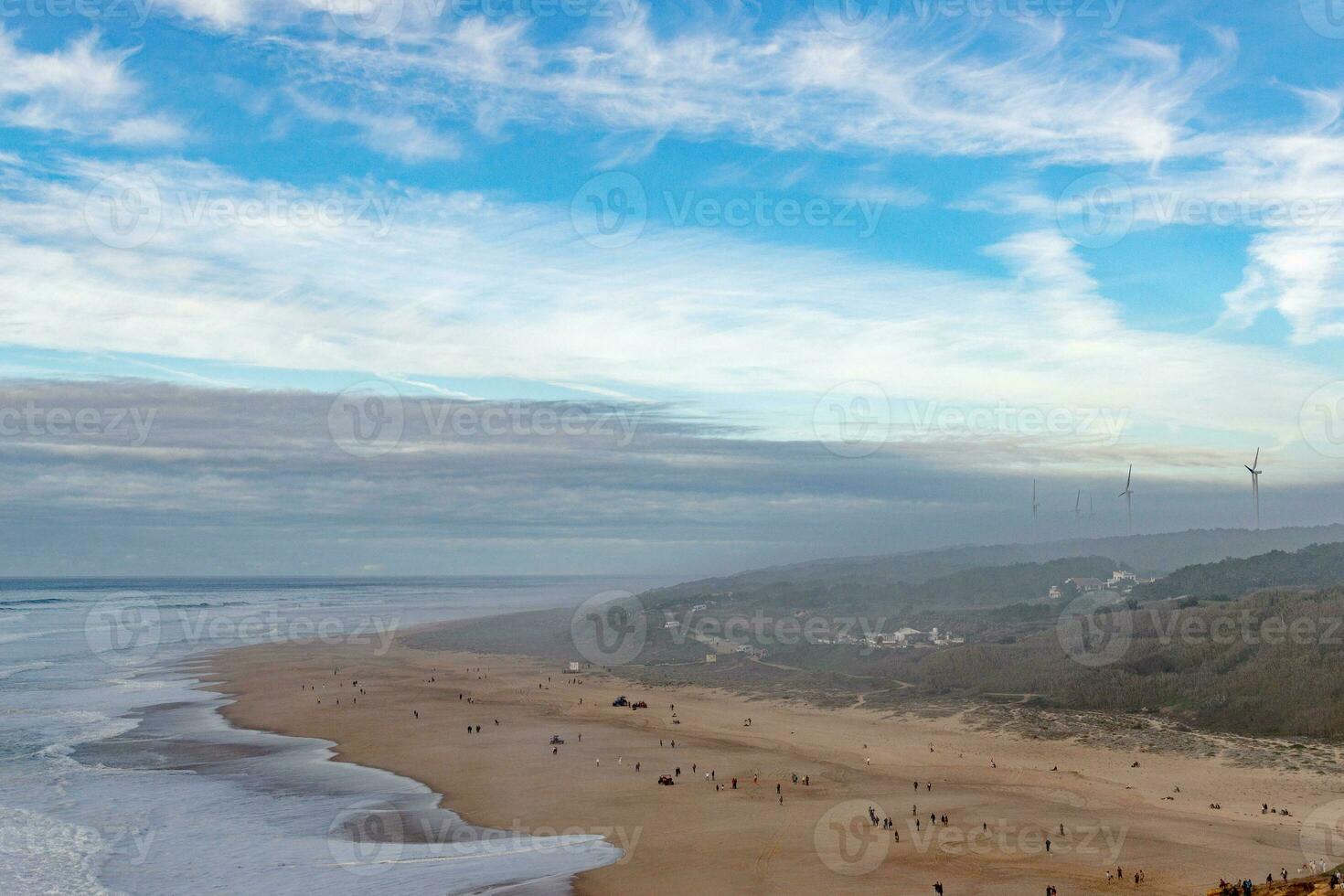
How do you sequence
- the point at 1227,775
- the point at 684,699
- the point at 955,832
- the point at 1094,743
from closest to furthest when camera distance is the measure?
the point at 955,832
the point at 1227,775
the point at 1094,743
the point at 684,699

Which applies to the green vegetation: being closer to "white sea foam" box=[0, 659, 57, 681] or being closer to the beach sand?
the beach sand

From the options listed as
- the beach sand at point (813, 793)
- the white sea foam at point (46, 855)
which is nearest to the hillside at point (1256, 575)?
the beach sand at point (813, 793)

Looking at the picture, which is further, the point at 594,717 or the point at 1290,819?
the point at 594,717

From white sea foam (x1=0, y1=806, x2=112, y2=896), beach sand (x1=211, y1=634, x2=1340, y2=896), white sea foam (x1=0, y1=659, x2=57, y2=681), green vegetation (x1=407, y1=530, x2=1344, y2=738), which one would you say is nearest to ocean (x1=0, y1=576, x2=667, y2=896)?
white sea foam (x1=0, y1=806, x2=112, y2=896)

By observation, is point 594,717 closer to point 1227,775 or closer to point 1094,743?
point 1094,743

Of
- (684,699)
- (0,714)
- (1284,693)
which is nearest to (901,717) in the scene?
(684,699)

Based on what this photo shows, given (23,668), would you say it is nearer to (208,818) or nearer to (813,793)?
(208,818)

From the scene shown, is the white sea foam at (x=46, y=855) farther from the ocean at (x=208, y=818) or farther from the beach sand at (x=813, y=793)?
the beach sand at (x=813, y=793)

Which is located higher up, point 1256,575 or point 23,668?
point 1256,575

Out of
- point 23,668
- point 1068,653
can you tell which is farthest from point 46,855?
point 1068,653
